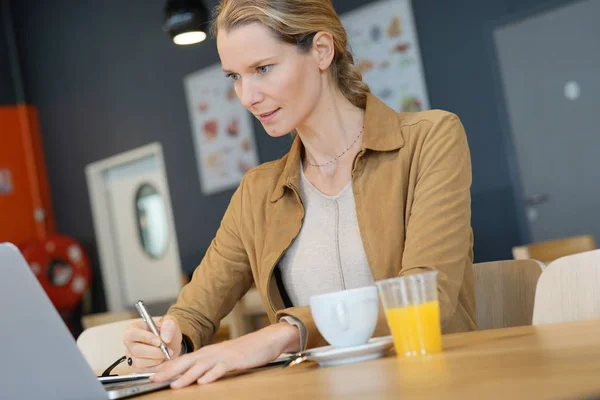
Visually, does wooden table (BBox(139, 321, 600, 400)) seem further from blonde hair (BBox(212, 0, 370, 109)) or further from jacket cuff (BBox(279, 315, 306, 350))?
blonde hair (BBox(212, 0, 370, 109))

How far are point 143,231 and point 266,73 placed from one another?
6.03 m

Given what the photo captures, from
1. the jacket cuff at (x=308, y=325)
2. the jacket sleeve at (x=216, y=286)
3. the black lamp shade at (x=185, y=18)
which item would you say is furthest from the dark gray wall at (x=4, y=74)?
the jacket cuff at (x=308, y=325)

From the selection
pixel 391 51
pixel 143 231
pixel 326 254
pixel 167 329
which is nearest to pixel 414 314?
pixel 167 329

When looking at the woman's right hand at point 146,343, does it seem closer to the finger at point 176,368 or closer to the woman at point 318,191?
the woman at point 318,191

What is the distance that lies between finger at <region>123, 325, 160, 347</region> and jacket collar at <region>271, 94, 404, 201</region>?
0.49m

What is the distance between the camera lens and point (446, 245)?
1420 millimetres

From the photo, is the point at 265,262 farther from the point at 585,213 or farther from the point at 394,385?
the point at 585,213

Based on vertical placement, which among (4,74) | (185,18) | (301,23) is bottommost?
(301,23)

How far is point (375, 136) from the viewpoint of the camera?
1718mm

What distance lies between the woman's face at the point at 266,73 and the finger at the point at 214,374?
2.12 feet

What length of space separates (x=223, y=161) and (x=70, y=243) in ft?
6.03

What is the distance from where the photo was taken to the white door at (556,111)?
4.84 metres

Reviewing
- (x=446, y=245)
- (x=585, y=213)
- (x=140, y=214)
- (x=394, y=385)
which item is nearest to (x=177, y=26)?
(x=585, y=213)

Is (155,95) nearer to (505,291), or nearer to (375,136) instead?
(375,136)
